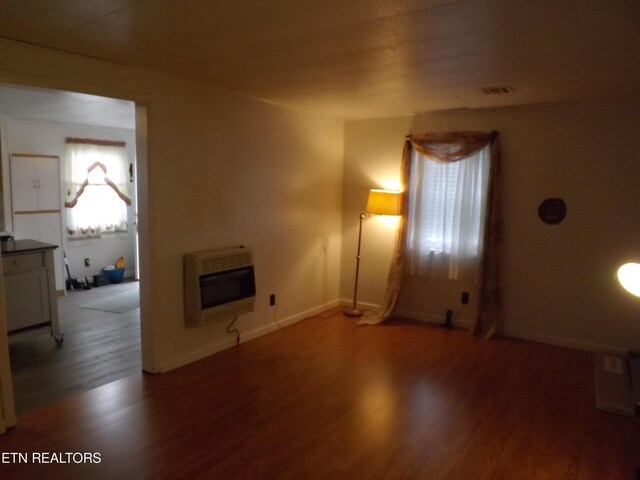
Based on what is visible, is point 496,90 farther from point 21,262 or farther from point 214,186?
point 21,262

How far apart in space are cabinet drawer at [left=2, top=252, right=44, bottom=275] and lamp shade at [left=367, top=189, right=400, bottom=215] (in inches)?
124

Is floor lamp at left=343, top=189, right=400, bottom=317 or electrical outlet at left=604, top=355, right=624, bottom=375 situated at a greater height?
floor lamp at left=343, top=189, right=400, bottom=317

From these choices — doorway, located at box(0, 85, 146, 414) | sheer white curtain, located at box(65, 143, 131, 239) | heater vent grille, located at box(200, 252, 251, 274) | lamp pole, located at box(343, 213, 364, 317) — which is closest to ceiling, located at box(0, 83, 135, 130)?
doorway, located at box(0, 85, 146, 414)

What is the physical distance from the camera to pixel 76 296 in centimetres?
584

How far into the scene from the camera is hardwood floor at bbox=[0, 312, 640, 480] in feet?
7.62

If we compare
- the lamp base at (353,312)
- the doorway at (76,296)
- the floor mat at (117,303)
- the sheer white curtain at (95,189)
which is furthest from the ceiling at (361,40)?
the sheer white curtain at (95,189)

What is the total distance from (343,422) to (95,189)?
5.28 metres

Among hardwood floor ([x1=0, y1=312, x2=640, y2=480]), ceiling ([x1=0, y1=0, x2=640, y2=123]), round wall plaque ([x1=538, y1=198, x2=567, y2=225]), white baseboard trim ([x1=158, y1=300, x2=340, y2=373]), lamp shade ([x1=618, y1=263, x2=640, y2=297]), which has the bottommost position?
hardwood floor ([x1=0, y1=312, x2=640, y2=480])

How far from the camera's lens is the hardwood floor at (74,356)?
3141mm

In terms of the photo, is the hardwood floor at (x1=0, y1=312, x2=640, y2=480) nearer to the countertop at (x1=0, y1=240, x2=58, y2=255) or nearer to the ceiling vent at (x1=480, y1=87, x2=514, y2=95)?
the countertop at (x1=0, y1=240, x2=58, y2=255)

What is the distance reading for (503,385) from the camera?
333 centimetres

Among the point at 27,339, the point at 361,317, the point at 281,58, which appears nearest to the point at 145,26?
the point at 281,58

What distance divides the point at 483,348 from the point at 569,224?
1.36m

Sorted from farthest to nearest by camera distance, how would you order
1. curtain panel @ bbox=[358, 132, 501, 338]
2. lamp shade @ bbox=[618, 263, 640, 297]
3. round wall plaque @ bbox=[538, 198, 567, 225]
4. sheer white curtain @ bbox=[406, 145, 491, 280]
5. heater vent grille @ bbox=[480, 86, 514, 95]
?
1. sheer white curtain @ bbox=[406, 145, 491, 280]
2. curtain panel @ bbox=[358, 132, 501, 338]
3. round wall plaque @ bbox=[538, 198, 567, 225]
4. heater vent grille @ bbox=[480, 86, 514, 95]
5. lamp shade @ bbox=[618, 263, 640, 297]
